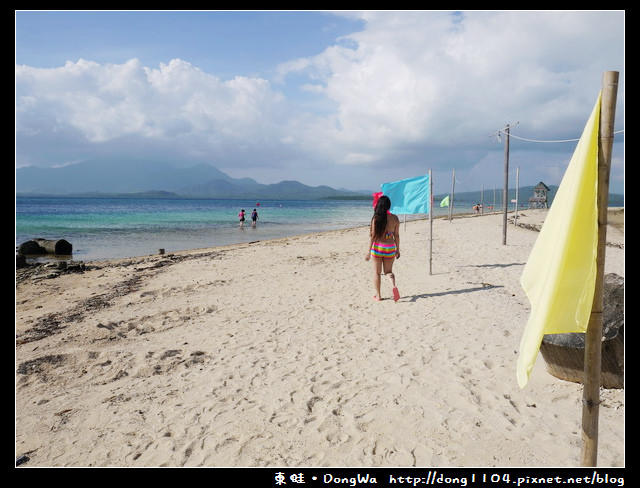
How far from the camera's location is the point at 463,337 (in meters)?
5.29

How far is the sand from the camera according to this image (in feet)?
10.1

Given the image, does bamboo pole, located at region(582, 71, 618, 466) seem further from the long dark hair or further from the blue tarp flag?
the blue tarp flag

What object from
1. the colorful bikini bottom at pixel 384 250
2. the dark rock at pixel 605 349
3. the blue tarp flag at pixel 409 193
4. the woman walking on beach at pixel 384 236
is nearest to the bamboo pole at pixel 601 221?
the dark rock at pixel 605 349

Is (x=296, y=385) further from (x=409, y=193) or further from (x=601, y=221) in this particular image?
(x=409, y=193)

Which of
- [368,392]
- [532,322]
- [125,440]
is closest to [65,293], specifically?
[125,440]

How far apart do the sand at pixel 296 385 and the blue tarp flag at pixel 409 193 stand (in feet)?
5.65

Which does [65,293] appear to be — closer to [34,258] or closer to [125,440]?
[125,440]

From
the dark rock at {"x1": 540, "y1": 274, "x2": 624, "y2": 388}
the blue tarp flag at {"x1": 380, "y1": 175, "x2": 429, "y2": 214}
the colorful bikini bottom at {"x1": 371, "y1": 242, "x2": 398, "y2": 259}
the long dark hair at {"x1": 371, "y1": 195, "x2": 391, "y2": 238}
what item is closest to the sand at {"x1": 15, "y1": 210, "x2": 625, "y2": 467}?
the dark rock at {"x1": 540, "y1": 274, "x2": 624, "y2": 388}

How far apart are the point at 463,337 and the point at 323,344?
1878 mm

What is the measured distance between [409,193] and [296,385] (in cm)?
585

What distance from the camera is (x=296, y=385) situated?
161 inches

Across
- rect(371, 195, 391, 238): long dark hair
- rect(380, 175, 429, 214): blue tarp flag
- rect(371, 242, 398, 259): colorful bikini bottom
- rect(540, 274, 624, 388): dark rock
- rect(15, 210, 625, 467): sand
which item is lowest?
rect(15, 210, 625, 467): sand

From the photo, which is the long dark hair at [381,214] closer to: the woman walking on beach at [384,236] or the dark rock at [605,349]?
the woman walking on beach at [384,236]

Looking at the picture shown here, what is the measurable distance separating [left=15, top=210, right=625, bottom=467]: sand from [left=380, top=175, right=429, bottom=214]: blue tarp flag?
172 centimetres
